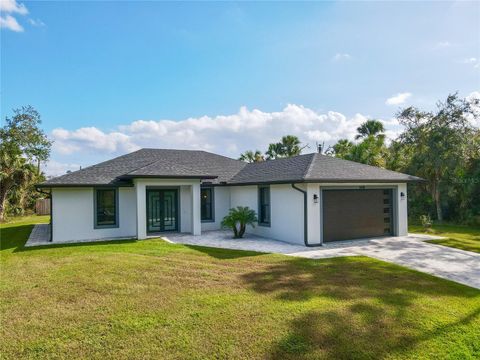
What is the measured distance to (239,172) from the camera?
18266mm

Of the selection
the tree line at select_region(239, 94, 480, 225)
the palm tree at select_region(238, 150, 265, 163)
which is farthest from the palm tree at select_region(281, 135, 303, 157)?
the tree line at select_region(239, 94, 480, 225)

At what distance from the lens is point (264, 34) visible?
1359 centimetres

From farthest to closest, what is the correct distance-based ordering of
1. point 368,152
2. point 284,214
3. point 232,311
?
point 368,152, point 284,214, point 232,311

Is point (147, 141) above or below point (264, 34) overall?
below

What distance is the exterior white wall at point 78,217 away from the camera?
13.1 m

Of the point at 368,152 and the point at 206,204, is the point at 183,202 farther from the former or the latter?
the point at 368,152

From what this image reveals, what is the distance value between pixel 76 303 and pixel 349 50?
47.1ft

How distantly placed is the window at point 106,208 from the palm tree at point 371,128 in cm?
2289

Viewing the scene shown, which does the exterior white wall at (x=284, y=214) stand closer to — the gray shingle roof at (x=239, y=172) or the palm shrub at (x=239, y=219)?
the gray shingle roof at (x=239, y=172)

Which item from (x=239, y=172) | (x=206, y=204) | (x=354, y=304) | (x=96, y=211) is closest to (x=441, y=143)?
(x=239, y=172)

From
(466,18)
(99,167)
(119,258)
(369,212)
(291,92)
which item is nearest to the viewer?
(119,258)

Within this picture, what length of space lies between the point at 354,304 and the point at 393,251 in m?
5.84

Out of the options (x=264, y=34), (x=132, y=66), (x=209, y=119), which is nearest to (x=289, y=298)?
(x=264, y=34)

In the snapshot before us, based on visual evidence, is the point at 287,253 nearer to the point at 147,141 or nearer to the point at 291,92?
the point at 291,92
